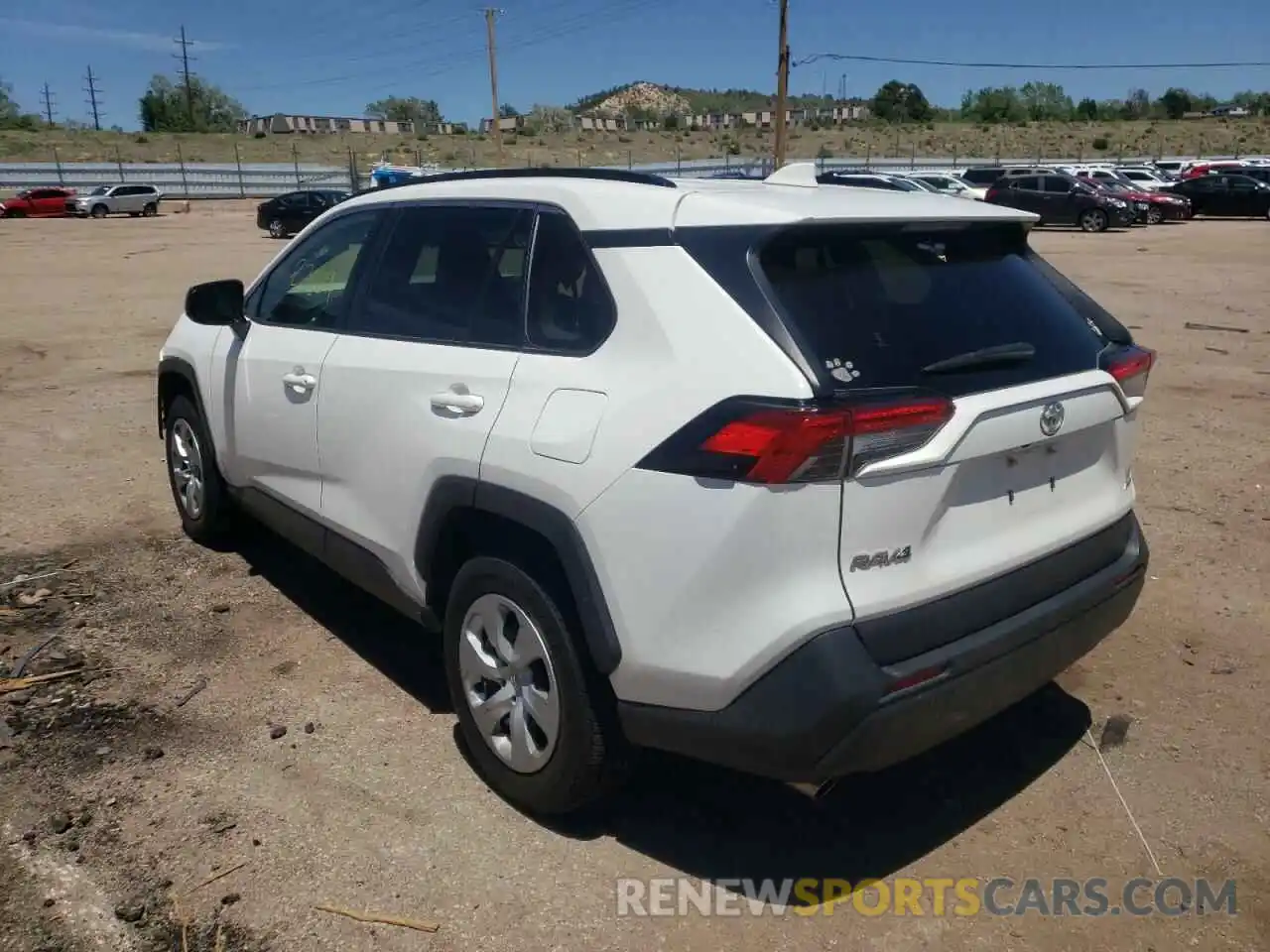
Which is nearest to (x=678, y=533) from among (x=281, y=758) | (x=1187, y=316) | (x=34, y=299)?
(x=281, y=758)

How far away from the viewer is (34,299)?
15125 mm

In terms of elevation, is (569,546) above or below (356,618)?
above

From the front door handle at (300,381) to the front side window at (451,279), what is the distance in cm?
28

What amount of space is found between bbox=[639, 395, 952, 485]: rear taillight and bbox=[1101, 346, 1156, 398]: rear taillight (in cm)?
92

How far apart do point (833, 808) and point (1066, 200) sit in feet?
98.2

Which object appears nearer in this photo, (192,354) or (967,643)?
(967,643)

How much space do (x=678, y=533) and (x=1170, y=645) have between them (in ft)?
9.06

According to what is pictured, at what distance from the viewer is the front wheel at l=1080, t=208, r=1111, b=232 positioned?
28609 millimetres

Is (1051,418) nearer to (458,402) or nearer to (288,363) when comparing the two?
(458,402)

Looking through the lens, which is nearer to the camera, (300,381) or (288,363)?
(300,381)

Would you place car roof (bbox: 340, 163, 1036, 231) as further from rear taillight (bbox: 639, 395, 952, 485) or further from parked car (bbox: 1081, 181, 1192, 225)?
parked car (bbox: 1081, 181, 1192, 225)

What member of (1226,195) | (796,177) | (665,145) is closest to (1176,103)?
(665,145)

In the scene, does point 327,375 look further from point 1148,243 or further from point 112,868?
point 1148,243

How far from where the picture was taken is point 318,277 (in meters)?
4.12
